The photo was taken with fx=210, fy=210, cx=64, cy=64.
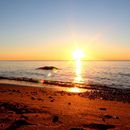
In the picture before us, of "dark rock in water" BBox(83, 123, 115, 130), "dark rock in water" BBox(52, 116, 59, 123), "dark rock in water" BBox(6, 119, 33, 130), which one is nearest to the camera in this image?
"dark rock in water" BBox(6, 119, 33, 130)

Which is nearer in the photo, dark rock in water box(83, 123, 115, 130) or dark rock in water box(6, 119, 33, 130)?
dark rock in water box(6, 119, 33, 130)

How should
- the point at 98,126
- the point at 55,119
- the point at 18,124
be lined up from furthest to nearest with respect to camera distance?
the point at 55,119 < the point at 98,126 < the point at 18,124

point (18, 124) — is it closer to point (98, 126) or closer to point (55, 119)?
point (55, 119)

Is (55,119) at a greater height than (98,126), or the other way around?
(55,119)

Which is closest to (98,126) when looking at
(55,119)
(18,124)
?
(55,119)

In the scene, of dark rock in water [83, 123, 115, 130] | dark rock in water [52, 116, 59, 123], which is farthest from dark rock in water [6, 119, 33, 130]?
dark rock in water [83, 123, 115, 130]

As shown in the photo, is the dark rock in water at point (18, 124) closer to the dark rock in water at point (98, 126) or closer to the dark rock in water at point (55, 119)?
the dark rock in water at point (55, 119)

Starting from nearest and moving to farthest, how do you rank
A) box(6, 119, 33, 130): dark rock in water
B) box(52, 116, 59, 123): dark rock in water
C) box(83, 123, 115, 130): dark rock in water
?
box(6, 119, 33, 130): dark rock in water → box(83, 123, 115, 130): dark rock in water → box(52, 116, 59, 123): dark rock in water

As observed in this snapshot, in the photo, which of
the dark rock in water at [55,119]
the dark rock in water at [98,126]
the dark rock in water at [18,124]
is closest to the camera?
the dark rock in water at [18,124]

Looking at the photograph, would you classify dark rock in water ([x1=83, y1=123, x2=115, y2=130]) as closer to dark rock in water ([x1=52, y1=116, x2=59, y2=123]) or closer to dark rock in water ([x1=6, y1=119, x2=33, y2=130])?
dark rock in water ([x1=52, y1=116, x2=59, y2=123])

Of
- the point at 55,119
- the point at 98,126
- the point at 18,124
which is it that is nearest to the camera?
the point at 18,124

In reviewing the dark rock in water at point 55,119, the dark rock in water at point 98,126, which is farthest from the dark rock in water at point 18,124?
the dark rock in water at point 98,126

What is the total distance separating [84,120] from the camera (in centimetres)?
794

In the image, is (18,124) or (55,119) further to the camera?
(55,119)
